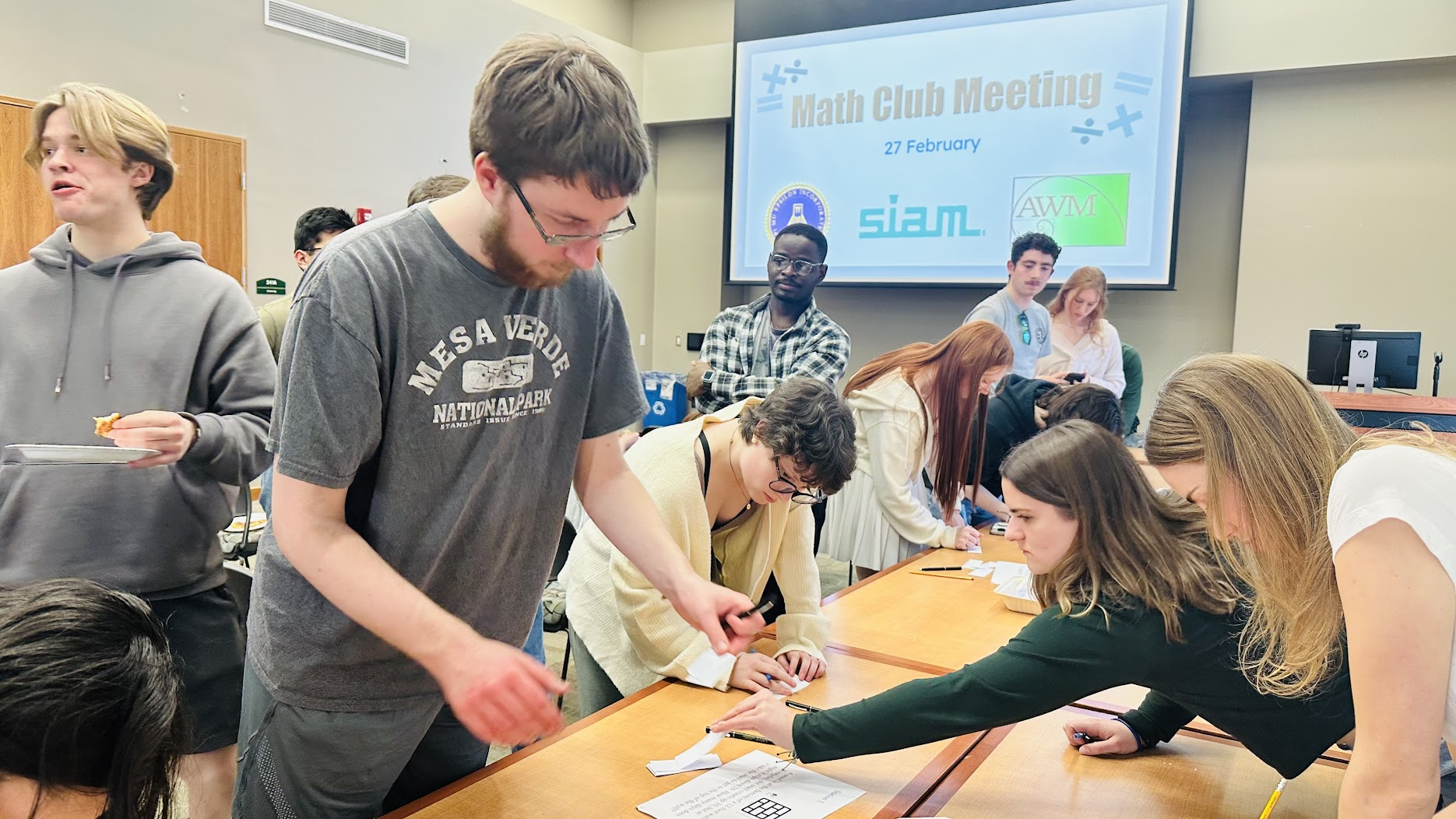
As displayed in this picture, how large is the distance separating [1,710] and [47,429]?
1023mm

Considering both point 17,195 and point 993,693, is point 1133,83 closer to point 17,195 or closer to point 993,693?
point 993,693

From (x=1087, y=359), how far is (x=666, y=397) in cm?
347

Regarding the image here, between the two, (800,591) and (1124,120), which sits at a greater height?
(1124,120)

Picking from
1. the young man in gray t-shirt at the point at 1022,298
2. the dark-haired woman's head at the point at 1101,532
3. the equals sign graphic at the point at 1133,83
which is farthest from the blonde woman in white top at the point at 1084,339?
the dark-haired woman's head at the point at 1101,532

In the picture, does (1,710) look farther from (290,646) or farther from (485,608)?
(485,608)

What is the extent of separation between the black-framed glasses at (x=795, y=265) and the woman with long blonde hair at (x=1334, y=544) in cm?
212

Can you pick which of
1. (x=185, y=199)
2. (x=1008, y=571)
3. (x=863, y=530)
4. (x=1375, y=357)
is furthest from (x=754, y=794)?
(x=1375, y=357)

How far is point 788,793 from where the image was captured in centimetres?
138

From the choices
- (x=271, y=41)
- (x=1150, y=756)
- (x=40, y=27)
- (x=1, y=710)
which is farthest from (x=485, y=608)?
(x=271, y=41)

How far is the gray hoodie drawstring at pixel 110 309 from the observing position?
155 centimetres

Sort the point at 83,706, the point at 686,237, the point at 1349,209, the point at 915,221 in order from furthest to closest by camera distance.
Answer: the point at 686,237 → the point at 915,221 → the point at 1349,209 → the point at 83,706

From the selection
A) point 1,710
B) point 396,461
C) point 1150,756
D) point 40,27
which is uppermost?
point 40,27

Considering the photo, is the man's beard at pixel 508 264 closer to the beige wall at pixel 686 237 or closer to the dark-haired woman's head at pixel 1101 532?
the dark-haired woman's head at pixel 1101 532

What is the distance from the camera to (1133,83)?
5.44 metres
